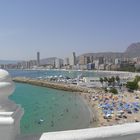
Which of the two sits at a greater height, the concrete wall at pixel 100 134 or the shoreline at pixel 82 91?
the concrete wall at pixel 100 134

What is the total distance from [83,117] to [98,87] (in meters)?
35.0

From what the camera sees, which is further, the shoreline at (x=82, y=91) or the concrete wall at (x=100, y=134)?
the shoreline at (x=82, y=91)

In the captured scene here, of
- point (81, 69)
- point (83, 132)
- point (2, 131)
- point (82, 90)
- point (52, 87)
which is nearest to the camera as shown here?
point (2, 131)

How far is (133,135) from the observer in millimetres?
2072

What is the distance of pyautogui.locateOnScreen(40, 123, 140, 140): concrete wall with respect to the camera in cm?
194

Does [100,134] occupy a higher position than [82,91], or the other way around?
[100,134]

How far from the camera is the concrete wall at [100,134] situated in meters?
1.94

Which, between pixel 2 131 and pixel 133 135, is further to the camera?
pixel 133 135

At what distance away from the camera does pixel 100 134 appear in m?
1.98

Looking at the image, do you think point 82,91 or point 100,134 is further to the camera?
point 82,91

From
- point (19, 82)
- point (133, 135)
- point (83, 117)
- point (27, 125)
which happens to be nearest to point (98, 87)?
point (83, 117)

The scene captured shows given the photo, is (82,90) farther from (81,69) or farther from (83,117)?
(81,69)

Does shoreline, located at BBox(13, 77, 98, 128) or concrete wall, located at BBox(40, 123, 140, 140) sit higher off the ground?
concrete wall, located at BBox(40, 123, 140, 140)

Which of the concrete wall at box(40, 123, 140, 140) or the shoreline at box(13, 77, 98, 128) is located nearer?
the concrete wall at box(40, 123, 140, 140)
